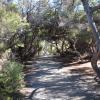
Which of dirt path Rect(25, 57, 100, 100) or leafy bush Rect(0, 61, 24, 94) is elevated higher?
leafy bush Rect(0, 61, 24, 94)

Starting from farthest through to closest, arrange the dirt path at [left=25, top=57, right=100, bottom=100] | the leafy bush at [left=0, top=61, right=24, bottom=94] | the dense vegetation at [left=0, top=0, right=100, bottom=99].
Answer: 1. the dense vegetation at [left=0, top=0, right=100, bottom=99]
2. the dirt path at [left=25, top=57, right=100, bottom=100]
3. the leafy bush at [left=0, top=61, right=24, bottom=94]

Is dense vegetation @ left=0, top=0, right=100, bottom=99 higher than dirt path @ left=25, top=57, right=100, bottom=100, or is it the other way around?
dense vegetation @ left=0, top=0, right=100, bottom=99

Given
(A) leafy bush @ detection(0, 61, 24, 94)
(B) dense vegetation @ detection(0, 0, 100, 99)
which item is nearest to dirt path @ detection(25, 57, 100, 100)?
(A) leafy bush @ detection(0, 61, 24, 94)

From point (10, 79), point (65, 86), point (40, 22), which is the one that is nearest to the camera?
point (10, 79)

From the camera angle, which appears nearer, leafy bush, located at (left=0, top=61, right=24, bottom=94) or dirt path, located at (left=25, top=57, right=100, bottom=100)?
leafy bush, located at (left=0, top=61, right=24, bottom=94)

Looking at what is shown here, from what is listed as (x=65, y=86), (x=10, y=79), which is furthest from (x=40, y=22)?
(x=10, y=79)

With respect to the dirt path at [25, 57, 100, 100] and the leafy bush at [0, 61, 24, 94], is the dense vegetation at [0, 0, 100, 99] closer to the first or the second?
the dirt path at [25, 57, 100, 100]

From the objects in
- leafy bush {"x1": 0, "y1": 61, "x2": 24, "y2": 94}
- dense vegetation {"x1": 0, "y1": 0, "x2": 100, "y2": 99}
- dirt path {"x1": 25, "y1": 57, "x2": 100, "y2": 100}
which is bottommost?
dirt path {"x1": 25, "y1": 57, "x2": 100, "y2": 100}

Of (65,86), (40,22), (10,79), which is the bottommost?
(65,86)

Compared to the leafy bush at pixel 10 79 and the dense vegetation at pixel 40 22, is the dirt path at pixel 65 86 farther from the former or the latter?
the dense vegetation at pixel 40 22

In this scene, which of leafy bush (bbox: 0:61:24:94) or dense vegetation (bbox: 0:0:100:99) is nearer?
leafy bush (bbox: 0:61:24:94)

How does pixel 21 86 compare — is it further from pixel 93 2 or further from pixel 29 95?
pixel 93 2

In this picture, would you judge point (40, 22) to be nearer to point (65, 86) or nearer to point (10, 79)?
point (65, 86)

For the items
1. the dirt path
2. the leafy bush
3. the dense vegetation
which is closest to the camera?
the leafy bush
